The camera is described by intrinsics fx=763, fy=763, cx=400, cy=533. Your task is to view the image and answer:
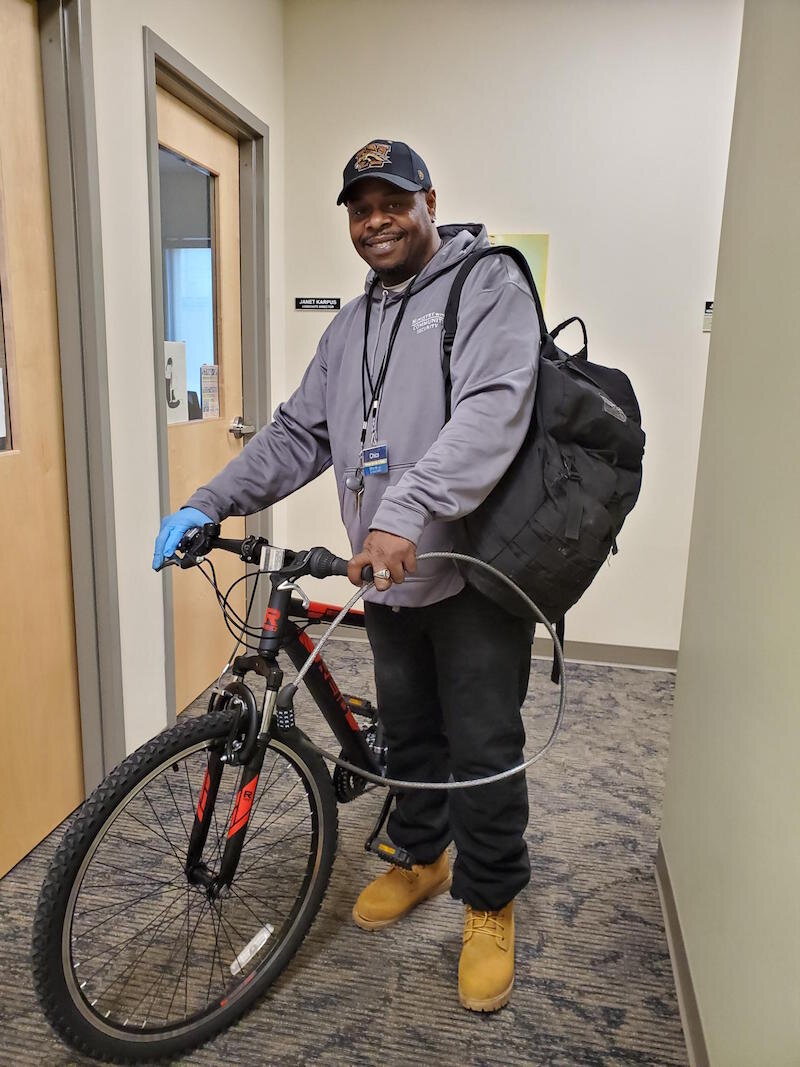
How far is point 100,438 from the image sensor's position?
1976 mm

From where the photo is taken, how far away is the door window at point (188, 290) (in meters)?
2.46

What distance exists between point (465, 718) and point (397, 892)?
55 cm

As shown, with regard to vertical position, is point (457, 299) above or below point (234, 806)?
above

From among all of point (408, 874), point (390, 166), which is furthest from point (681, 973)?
point (390, 166)

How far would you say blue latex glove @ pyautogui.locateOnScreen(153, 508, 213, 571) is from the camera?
1.38 m

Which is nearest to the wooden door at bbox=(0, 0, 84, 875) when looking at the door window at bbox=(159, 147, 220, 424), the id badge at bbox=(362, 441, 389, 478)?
the door window at bbox=(159, 147, 220, 424)

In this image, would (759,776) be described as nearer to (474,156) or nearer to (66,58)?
(66,58)

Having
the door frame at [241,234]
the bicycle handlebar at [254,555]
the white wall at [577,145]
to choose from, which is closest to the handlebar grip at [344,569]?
the bicycle handlebar at [254,555]

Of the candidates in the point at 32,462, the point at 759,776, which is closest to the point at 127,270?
the point at 32,462

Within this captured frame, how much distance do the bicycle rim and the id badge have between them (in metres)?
0.54

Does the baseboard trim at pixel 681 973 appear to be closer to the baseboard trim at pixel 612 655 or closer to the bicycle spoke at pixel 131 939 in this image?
the bicycle spoke at pixel 131 939

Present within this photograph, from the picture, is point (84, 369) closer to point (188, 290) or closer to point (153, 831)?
point (188, 290)

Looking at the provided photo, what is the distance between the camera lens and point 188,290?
2.63 meters

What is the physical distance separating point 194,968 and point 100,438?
Answer: 126cm
